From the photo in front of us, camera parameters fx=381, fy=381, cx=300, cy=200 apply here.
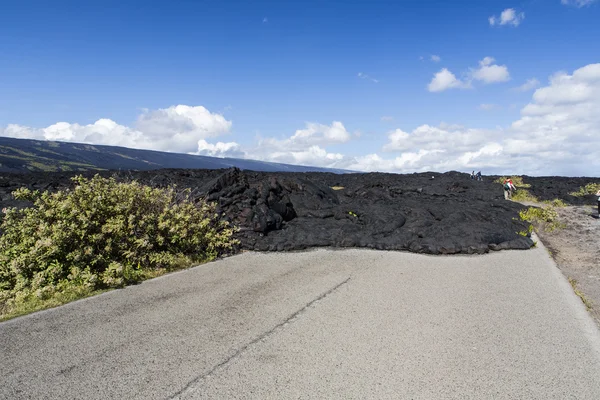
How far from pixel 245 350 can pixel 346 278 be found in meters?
3.94

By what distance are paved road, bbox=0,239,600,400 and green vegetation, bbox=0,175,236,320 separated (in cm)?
85

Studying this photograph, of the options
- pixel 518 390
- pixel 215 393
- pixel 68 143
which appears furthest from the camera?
pixel 68 143

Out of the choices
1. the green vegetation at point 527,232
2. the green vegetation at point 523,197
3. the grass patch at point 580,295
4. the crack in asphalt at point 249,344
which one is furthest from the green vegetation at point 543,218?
the crack in asphalt at point 249,344

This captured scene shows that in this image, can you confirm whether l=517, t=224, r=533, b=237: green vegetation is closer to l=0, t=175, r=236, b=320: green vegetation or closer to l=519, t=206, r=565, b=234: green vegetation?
l=519, t=206, r=565, b=234: green vegetation

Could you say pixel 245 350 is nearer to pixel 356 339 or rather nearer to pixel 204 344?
pixel 204 344

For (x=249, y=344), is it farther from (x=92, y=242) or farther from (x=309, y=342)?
(x=92, y=242)

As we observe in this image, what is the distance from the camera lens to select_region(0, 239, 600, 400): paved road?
4.01 meters

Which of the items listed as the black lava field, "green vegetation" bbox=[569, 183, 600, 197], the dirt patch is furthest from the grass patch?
"green vegetation" bbox=[569, 183, 600, 197]

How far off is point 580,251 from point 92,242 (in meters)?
14.5

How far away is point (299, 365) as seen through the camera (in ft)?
14.5

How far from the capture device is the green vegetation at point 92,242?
23.5ft

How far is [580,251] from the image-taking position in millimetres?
12562

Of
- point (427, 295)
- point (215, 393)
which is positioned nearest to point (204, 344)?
point (215, 393)

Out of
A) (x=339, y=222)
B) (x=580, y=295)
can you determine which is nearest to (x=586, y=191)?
(x=339, y=222)
